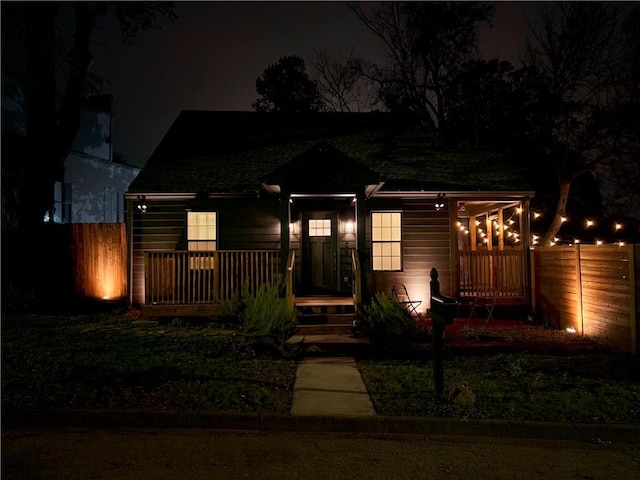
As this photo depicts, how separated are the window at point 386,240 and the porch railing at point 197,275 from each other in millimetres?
2689

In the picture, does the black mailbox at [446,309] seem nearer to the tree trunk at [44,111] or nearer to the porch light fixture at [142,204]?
the porch light fixture at [142,204]

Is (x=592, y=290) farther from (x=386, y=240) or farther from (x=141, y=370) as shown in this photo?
(x=141, y=370)

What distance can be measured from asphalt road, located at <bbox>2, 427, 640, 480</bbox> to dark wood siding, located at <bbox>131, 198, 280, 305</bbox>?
830 centimetres

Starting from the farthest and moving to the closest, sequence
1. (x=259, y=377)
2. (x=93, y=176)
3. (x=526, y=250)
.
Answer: (x=93, y=176), (x=526, y=250), (x=259, y=377)

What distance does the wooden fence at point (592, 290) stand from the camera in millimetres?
8781

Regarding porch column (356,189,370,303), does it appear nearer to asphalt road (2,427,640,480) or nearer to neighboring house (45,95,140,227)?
asphalt road (2,427,640,480)

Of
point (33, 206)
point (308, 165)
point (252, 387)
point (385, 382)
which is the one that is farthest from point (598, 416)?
point (33, 206)

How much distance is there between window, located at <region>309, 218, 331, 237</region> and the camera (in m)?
14.0

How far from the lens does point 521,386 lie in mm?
6988

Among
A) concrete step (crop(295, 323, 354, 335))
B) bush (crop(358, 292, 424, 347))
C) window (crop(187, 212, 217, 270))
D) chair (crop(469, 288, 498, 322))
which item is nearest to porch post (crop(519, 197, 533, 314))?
chair (crop(469, 288, 498, 322))

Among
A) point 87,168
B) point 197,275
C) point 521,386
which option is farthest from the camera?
point 87,168

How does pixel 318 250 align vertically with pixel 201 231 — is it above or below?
below

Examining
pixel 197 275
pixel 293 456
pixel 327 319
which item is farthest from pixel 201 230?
pixel 293 456

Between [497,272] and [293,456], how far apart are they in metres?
9.50
